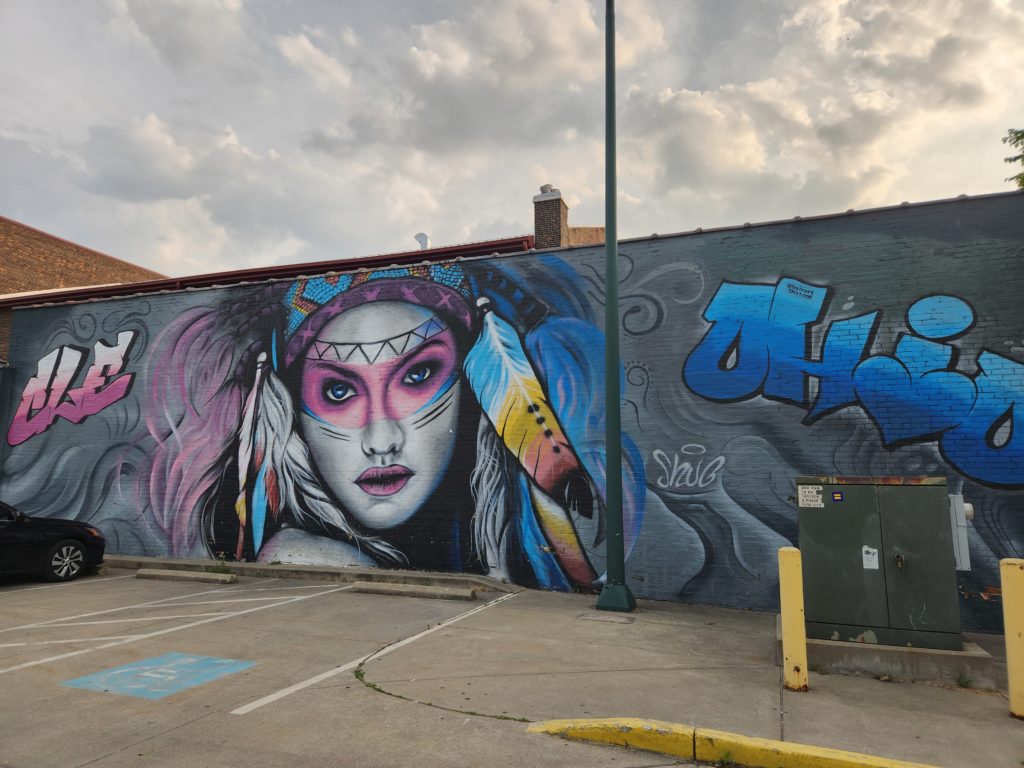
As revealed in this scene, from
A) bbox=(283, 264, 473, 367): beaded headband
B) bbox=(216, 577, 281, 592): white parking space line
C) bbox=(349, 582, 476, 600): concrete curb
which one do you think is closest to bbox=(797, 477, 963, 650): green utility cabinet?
bbox=(349, 582, 476, 600): concrete curb

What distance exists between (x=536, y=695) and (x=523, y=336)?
21.3 feet

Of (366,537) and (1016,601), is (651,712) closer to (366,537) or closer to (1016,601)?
(1016,601)

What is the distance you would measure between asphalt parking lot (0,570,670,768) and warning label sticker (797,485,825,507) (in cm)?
321

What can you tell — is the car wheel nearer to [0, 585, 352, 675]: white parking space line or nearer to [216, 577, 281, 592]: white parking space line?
[216, 577, 281, 592]: white parking space line

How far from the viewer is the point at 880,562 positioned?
240 inches

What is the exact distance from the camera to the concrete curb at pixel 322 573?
10.1 metres

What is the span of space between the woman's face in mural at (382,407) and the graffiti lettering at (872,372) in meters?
4.27

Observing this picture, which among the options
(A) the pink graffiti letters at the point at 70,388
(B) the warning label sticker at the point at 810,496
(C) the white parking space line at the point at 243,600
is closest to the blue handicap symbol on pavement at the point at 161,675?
(C) the white parking space line at the point at 243,600

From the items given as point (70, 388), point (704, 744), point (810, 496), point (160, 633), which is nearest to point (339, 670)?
point (160, 633)

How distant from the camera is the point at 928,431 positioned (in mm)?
8625

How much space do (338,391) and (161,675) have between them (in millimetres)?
6581

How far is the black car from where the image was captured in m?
10.4

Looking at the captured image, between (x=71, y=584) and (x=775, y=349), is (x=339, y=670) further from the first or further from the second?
(x=71, y=584)
